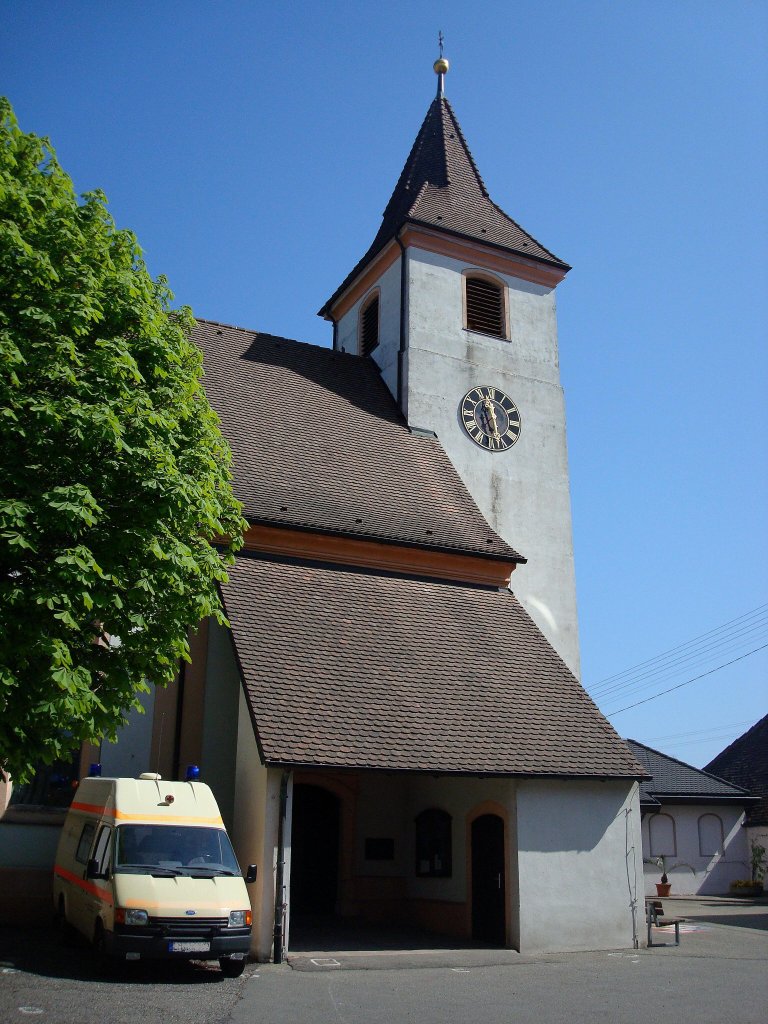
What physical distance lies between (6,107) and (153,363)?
11.5 ft

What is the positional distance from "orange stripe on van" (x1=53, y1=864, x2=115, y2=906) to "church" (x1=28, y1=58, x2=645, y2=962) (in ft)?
7.48

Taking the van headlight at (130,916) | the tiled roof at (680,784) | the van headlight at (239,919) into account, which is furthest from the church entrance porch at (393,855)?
the tiled roof at (680,784)

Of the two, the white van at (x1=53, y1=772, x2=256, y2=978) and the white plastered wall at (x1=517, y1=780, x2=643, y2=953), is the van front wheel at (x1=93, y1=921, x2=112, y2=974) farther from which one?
the white plastered wall at (x1=517, y1=780, x2=643, y2=953)

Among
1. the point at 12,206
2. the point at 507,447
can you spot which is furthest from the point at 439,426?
the point at 12,206

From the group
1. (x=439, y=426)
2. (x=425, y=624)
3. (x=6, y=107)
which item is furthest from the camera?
(x=439, y=426)

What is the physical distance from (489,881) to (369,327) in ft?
51.3

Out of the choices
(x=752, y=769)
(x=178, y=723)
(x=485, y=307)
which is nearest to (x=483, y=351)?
(x=485, y=307)

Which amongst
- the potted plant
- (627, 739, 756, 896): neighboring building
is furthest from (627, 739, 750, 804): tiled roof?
the potted plant

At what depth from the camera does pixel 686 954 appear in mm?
14633

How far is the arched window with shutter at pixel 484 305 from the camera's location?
25.1 meters

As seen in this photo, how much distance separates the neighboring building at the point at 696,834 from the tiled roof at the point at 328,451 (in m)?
14.5

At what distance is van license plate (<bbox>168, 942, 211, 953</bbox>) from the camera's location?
10.8 meters

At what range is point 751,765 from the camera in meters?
35.4

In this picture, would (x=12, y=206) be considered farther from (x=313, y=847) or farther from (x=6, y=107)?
(x=313, y=847)
